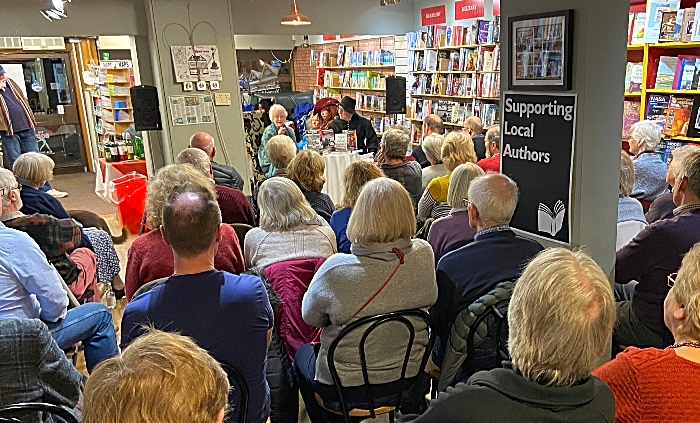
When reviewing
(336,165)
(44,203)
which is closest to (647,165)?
(336,165)

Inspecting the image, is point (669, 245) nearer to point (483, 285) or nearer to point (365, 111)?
point (483, 285)

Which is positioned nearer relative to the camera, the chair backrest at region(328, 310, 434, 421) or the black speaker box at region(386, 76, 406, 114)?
the chair backrest at region(328, 310, 434, 421)

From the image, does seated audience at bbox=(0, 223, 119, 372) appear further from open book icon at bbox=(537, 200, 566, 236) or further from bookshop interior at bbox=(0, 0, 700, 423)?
open book icon at bbox=(537, 200, 566, 236)

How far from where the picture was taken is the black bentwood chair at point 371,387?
189 centimetres

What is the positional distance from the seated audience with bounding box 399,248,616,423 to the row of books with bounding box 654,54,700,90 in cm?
431

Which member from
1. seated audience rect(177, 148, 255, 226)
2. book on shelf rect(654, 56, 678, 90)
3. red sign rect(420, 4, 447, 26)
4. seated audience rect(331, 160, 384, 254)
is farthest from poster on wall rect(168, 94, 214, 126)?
book on shelf rect(654, 56, 678, 90)

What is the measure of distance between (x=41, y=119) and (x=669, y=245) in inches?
422

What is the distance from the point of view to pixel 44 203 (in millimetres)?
3502

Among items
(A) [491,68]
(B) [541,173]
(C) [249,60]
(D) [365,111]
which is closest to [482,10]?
(A) [491,68]

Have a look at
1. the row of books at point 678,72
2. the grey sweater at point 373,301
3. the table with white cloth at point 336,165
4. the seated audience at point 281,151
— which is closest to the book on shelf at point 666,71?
the row of books at point 678,72

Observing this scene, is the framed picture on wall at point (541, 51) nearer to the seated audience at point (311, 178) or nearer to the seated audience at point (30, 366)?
the seated audience at point (311, 178)

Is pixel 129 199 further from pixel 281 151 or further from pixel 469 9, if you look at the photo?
pixel 469 9

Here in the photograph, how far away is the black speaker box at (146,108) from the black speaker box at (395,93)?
115 inches

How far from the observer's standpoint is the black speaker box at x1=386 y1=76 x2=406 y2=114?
7223 mm
